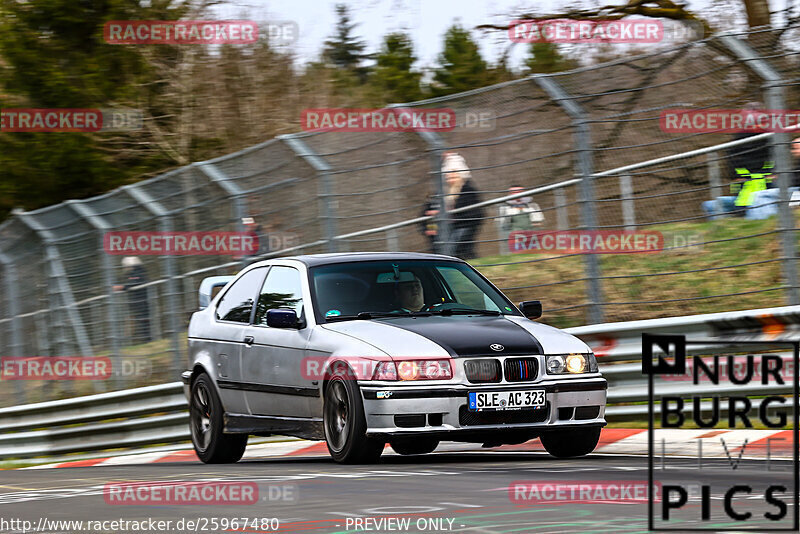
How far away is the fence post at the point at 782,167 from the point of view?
10234mm

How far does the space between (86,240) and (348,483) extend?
9.96m

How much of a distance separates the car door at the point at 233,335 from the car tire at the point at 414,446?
1.35m

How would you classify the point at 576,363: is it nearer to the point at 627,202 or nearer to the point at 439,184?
the point at 627,202

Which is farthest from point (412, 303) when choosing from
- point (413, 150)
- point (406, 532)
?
point (406, 532)

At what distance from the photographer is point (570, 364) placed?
29.7ft

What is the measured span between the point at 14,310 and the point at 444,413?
1168cm

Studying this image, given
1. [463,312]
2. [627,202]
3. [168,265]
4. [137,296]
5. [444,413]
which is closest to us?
[444,413]

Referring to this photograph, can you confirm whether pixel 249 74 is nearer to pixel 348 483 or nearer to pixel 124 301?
pixel 124 301

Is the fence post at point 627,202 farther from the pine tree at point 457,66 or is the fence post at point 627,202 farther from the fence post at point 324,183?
the pine tree at point 457,66

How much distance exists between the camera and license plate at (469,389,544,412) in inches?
345

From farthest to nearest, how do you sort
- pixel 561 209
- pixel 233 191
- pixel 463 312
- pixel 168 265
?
pixel 168 265 < pixel 233 191 < pixel 561 209 < pixel 463 312

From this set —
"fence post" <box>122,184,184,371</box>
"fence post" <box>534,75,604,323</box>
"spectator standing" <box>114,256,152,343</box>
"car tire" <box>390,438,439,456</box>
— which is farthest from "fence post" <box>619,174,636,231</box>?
"spectator standing" <box>114,256,152,343</box>

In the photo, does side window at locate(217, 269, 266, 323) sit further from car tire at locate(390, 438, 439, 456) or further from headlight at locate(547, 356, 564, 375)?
headlight at locate(547, 356, 564, 375)

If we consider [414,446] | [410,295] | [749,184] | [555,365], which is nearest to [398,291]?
[410,295]
